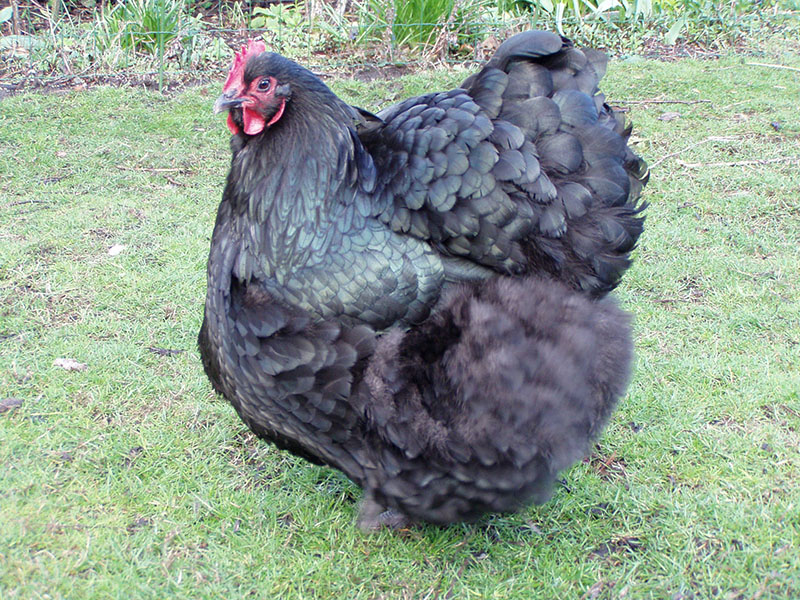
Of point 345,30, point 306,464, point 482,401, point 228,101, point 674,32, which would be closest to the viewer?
point 482,401

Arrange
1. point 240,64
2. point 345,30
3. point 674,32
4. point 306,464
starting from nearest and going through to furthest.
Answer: point 240,64
point 306,464
point 345,30
point 674,32

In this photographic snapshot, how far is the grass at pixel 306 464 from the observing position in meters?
2.44

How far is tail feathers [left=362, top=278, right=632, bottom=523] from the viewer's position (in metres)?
2.25

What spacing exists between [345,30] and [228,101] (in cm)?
569

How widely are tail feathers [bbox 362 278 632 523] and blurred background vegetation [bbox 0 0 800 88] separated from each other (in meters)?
5.49

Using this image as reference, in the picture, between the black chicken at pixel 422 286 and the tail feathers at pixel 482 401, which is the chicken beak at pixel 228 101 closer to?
the black chicken at pixel 422 286

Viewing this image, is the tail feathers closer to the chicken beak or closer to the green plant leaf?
the chicken beak

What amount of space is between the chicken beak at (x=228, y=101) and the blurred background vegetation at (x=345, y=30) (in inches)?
191

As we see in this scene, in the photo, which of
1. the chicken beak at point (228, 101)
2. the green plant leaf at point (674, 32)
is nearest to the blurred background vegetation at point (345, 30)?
A: the green plant leaf at point (674, 32)

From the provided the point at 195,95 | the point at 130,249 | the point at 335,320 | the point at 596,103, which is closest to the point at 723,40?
the point at 195,95

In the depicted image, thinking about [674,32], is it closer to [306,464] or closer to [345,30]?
[345,30]

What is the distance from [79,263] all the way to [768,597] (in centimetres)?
387

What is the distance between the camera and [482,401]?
2.25 metres

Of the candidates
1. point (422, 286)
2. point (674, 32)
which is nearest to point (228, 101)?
point (422, 286)
